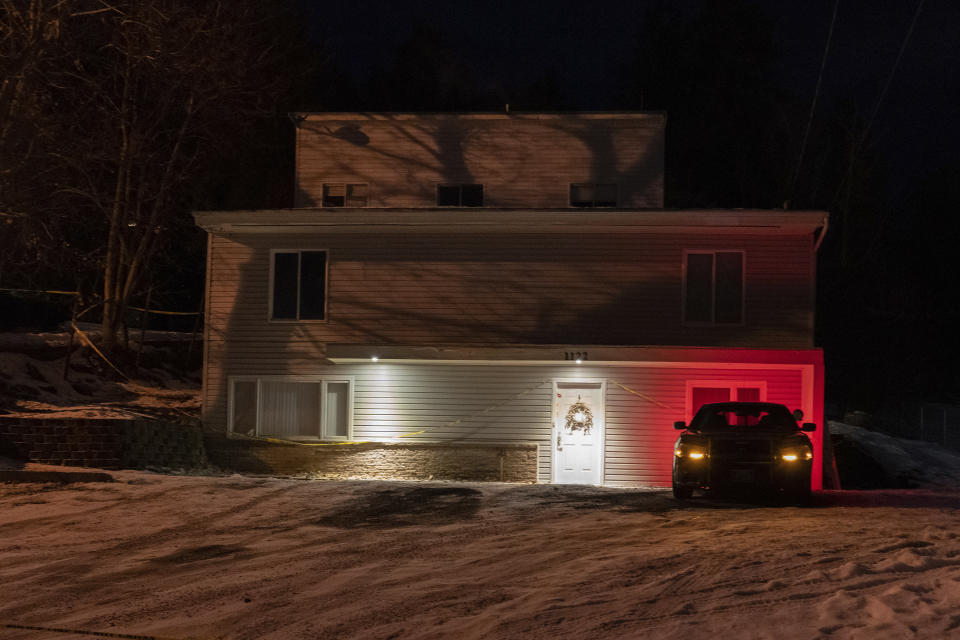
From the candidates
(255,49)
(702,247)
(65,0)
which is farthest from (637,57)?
(65,0)

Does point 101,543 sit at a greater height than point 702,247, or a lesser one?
lesser

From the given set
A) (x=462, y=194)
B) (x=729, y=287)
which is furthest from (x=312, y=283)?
(x=729, y=287)

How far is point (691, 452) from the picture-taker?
1514cm

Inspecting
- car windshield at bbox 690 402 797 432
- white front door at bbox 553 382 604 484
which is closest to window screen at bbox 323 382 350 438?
white front door at bbox 553 382 604 484

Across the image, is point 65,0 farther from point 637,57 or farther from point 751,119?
point 637,57

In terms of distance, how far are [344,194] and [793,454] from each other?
A: 1406 cm

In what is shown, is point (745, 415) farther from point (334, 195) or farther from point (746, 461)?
point (334, 195)

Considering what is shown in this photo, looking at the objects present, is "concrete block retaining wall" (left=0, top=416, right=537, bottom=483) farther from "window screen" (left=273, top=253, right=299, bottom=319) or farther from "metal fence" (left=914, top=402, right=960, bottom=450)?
"metal fence" (left=914, top=402, right=960, bottom=450)

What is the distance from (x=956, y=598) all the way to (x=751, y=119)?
47022 mm

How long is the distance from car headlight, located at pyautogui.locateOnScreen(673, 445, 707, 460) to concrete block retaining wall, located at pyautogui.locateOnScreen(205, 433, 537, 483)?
6493 mm

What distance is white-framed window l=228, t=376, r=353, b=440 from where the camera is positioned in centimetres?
2186

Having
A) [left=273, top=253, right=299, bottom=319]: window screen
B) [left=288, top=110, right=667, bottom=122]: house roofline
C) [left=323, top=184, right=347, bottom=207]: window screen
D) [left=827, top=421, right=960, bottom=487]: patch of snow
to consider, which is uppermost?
[left=288, top=110, right=667, bottom=122]: house roofline

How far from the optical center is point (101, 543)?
450 inches

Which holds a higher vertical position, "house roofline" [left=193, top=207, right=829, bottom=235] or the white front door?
"house roofline" [left=193, top=207, right=829, bottom=235]
